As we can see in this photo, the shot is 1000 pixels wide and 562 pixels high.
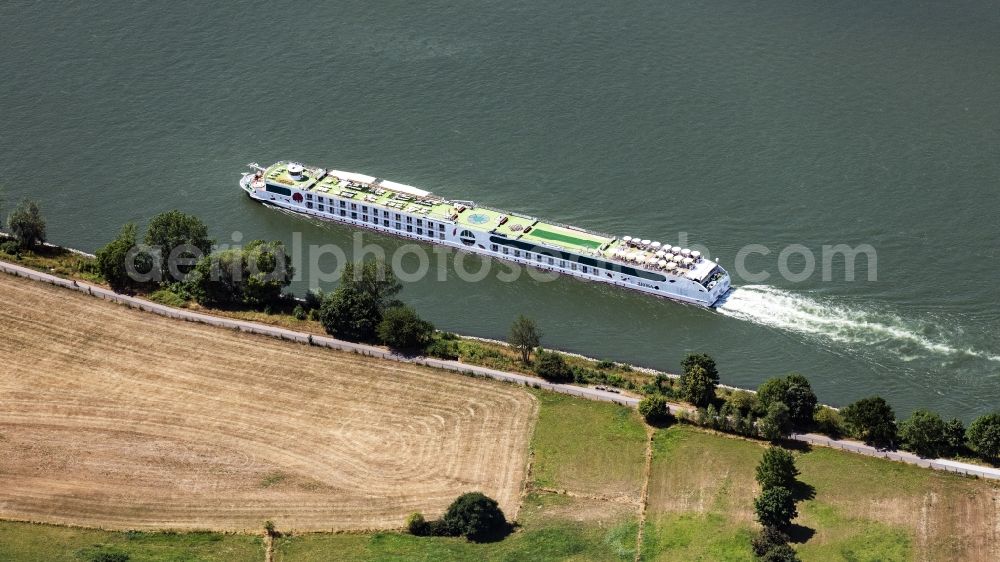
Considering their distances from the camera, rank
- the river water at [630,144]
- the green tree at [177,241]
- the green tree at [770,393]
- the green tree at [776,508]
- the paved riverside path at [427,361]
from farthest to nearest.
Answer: the green tree at [177,241] < the river water at [630,144] < the green tree at [770,393] < the paved riverside path at [427,361] < the green tree at [776,508]

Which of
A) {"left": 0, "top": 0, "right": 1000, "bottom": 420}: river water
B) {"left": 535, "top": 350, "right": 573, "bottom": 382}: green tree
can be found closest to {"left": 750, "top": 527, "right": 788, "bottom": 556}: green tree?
{"left": 0, "top": 0, "right": 1000, "bottom": 420}: river water

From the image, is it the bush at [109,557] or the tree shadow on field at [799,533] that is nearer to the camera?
the bush at [109,557]


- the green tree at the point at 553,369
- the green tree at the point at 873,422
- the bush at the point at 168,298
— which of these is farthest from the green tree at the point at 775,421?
the bush at the point at 168,298

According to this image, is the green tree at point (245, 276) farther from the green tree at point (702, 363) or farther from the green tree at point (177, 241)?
the green tree at point (702, 363)

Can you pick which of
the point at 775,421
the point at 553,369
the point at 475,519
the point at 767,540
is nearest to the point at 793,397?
the point at 775,421

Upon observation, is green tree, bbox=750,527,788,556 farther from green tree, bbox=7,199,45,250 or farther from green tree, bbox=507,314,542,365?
green tree, bbox=7,199,45,250
